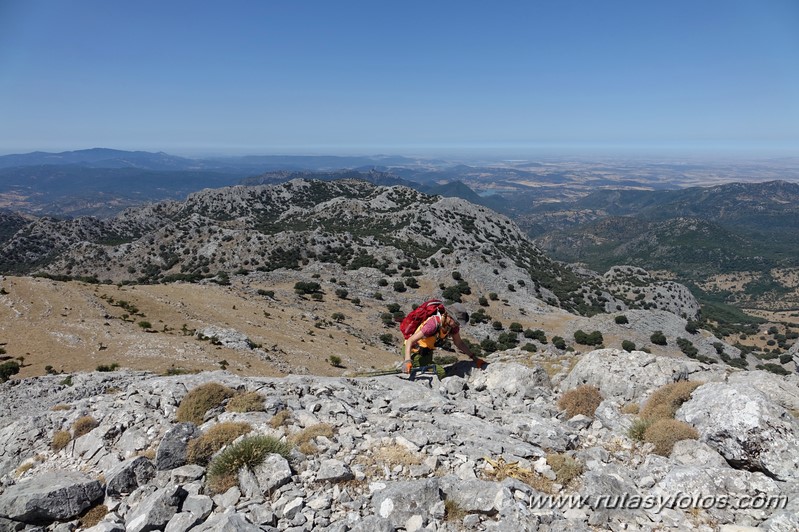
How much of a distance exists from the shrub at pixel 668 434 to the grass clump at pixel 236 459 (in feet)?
24.9

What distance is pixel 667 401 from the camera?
950 cm

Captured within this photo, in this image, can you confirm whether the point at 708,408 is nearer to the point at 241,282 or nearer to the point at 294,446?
the point at 294,446

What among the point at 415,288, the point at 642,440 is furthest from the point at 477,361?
the point at 415,288

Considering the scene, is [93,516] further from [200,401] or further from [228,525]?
[200,401]

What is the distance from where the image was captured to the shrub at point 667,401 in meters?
9.20

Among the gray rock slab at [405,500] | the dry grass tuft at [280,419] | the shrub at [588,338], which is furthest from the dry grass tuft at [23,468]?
the shrub at [588,338]

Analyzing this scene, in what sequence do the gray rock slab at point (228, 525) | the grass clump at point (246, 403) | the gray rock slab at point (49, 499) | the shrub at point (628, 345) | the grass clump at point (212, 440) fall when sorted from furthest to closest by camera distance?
the shrub at point (628, 345), the grass clump at point (246, 403), the grass clump at point (212, 440), the gray rock slab at point (49, 499), the gray rock slab at point (228, 525)

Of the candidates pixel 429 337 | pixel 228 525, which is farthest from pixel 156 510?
pixel 429 337

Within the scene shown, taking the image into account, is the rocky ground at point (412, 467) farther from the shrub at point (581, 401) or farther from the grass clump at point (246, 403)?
the shrub at point (581, 401)

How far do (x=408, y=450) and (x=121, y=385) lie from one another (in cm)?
1281

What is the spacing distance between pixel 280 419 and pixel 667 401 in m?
9.41

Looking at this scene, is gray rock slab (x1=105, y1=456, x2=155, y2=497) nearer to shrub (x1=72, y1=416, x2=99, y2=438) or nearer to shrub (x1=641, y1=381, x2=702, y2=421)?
shrub (x1=72, y1=416, x2=99, y2=438)

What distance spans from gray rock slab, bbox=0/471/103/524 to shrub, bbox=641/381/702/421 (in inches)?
460

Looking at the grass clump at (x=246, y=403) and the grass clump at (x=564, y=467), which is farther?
the grass clump at (x=246, y=403)
